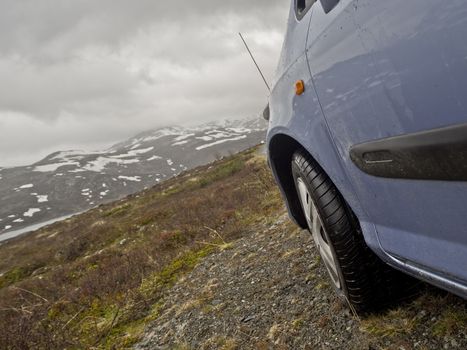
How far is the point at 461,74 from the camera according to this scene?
887 millimetres

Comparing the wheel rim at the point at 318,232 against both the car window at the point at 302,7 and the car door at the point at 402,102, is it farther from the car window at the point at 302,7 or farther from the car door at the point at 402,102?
the car window at the point at 302,7

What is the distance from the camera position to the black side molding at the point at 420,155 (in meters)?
0.96

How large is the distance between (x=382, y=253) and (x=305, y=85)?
82cm

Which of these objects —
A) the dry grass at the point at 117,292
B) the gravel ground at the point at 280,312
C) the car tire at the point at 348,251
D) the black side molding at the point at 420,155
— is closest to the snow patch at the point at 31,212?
the dry grass at the point at 117,292

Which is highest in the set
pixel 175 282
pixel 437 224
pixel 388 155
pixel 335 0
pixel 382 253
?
pixel 335 0

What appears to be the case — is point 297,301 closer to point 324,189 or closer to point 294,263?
point 294,263

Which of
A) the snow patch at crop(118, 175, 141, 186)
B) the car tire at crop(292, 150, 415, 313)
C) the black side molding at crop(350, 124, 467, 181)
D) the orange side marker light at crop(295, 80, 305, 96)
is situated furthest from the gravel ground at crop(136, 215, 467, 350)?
the snow patch at crop(118, 175, 141, 186)

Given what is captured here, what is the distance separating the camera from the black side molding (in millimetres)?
961

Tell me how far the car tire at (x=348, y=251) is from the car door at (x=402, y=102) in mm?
409

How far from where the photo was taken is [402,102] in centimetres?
110

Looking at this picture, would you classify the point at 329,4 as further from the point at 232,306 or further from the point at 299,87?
the point at 232,306

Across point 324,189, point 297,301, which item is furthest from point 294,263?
point 324,189

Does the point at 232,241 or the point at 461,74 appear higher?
the point at 461,74

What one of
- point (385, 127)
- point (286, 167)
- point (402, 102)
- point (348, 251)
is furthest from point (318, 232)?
point (402, 102)
